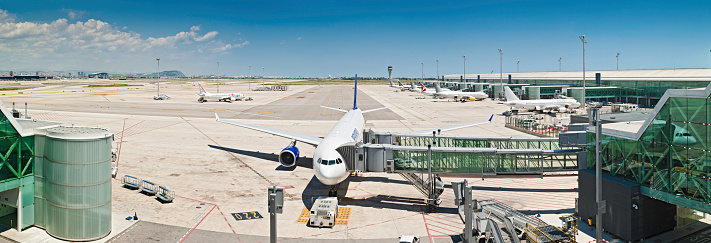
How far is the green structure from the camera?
23859 millimetres

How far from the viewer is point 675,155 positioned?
70.3ft

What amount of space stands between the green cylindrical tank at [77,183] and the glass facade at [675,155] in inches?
1144

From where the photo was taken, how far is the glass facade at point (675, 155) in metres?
20.2

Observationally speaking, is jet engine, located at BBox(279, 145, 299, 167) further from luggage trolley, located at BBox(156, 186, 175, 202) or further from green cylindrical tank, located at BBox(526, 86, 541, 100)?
green cylindrical tank, located at BBox(526, 86, 541, 100)

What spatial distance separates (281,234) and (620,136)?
1986 cm

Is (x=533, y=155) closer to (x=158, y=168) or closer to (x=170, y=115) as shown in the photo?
(x=158, y=168)

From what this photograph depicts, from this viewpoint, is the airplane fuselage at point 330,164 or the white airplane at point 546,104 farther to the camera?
the white airplane at point 546,104

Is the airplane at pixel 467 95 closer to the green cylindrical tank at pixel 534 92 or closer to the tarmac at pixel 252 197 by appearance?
the green cylindrical tank at pixel 534 92

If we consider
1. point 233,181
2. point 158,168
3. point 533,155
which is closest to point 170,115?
point 158,168

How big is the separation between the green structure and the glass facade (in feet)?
95.6

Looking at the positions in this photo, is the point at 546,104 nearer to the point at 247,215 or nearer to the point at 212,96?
the point at 247,215

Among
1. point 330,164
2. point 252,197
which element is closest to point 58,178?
point 252,197

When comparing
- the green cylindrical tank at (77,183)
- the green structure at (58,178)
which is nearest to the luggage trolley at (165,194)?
the green structure at (58,178)

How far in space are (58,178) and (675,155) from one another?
105 feet
